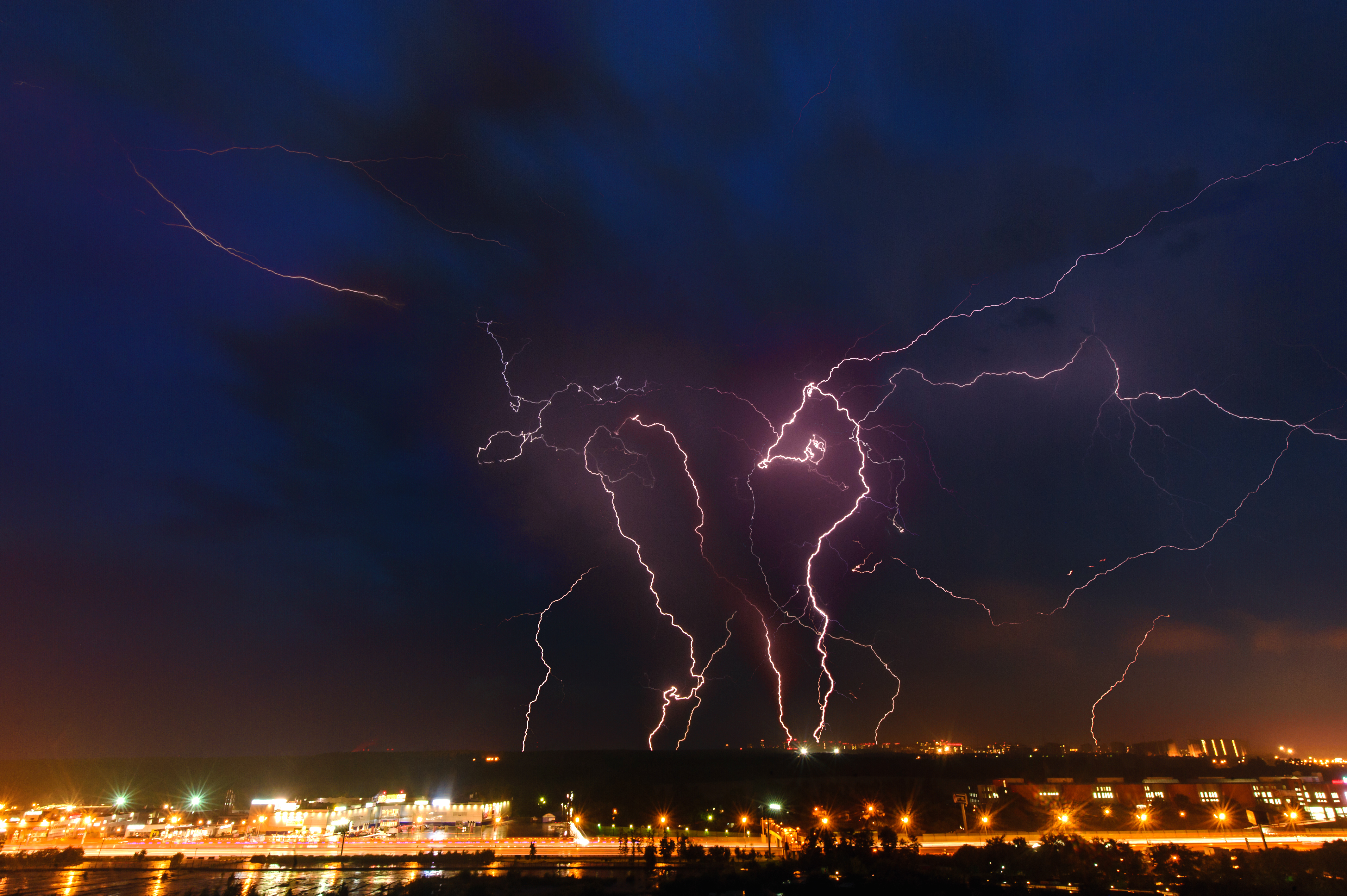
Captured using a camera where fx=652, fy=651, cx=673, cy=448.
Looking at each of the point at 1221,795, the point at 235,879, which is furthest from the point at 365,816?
the point at 1221,795

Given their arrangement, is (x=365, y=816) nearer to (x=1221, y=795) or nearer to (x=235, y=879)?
(x=235, y=879)

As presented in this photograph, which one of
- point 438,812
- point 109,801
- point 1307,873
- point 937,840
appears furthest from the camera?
point 109,801

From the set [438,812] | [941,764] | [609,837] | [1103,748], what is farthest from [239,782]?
[1103,748]

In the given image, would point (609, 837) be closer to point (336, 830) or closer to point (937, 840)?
point (336, 830)

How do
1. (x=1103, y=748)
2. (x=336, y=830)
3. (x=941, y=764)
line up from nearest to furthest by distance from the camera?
(x=336, y=830) < (x=941, y=764) < (x=1103, y=748)

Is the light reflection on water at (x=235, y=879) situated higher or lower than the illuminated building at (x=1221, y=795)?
lower

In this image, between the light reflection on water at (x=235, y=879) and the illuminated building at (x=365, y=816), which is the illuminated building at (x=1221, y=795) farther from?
the illuminated building at (x=365, y=816)

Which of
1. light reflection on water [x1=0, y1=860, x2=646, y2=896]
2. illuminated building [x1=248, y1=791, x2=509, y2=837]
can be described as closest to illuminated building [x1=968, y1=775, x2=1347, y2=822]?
light reflection on water [x1=0, y1=860, x2=646, y2=896]

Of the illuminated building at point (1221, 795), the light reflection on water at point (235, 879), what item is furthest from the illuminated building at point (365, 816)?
the illuminated building at point (1221, 795)

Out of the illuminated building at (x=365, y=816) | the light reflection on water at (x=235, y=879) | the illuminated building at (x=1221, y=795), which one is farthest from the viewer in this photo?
the illuminated building at (x=365, y=816)

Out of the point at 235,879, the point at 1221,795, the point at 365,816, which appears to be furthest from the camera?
the point at 365,816

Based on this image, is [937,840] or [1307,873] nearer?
[1307,873]
